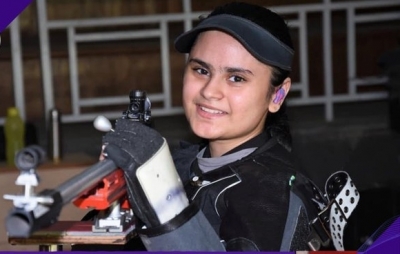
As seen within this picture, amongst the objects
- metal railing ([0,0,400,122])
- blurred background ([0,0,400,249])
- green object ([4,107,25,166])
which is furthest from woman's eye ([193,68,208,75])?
metal railing ([0,0,400,122])

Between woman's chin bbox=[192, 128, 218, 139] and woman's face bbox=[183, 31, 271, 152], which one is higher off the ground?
woman's face bbox=[183, 31, 271, 152]

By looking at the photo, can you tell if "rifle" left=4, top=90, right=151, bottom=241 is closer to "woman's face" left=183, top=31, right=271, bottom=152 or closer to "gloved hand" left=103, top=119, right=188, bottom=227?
"gloved hand" left=103, top=119, right=188, bottom=227

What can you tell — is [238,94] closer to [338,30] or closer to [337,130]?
[337,130]

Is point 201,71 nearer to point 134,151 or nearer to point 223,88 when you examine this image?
point 223,88

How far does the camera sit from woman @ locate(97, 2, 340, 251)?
144cm

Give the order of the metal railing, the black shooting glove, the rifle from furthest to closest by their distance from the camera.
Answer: the metal railing, the black shooting glove, the rifle

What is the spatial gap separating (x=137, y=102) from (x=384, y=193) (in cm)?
171

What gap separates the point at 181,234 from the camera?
1274 mm

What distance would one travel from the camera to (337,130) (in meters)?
4.13

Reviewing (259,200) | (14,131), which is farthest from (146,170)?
(14,131)

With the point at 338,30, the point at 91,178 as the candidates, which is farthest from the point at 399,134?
the point at 91,178

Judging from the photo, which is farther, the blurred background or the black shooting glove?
the blurred background

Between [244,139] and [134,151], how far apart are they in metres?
0.45

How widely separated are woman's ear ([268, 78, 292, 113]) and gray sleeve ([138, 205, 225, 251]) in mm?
378
